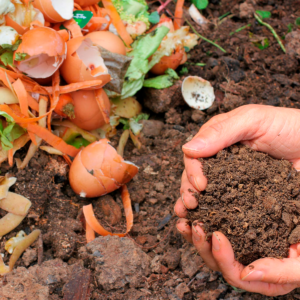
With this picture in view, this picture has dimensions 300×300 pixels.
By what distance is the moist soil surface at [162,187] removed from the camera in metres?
1.43

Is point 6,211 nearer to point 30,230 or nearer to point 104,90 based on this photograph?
point 30,230

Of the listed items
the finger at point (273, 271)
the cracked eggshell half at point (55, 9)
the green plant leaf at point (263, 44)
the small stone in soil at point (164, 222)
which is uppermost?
the cracked eggshell half at point (55, 9)

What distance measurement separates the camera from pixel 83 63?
176 cm

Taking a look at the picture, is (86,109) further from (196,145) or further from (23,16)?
(196,145)

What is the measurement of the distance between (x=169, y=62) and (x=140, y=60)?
24cm

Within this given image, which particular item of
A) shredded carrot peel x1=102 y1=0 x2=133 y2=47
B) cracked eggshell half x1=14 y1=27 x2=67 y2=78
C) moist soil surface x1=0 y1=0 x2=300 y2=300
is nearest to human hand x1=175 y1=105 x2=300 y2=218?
moist soil surface x1=0 y1=0 x2=300 y2=300

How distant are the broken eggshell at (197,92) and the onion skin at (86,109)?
631 mm

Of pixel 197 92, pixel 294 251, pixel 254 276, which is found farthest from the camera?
pixel 197 92

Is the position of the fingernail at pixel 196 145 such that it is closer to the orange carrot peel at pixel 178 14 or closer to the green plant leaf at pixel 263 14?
the orange carrot peel at pixel 178 14

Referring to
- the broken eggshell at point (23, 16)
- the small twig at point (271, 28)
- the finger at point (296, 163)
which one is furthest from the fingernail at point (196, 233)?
the small twig at point (271, 28)

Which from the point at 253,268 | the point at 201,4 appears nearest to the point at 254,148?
the point at 253,268

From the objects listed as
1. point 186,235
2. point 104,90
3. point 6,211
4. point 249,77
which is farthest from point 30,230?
point 249,77

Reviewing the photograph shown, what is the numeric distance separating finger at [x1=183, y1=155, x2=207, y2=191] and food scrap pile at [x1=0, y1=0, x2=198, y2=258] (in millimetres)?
451

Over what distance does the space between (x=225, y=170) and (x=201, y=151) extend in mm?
130
